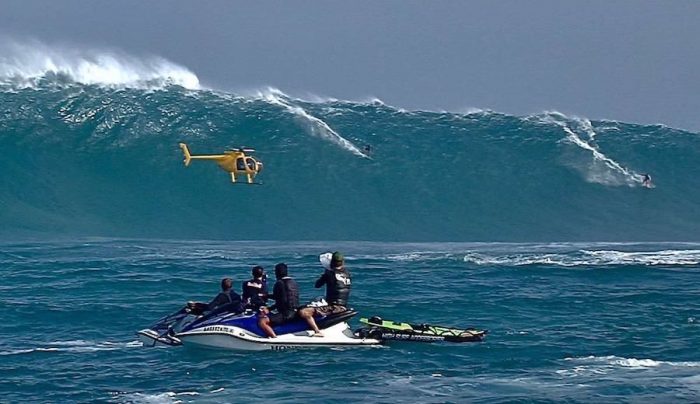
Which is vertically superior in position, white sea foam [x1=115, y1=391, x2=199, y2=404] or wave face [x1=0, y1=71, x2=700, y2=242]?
wave face [x1=0, y1=71, x2=700, y2=242]

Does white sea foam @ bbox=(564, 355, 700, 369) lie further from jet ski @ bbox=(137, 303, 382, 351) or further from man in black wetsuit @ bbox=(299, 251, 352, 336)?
man in black wetsuit @ bbox=(299, 251, 352, 336)

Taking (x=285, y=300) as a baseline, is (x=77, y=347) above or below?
below

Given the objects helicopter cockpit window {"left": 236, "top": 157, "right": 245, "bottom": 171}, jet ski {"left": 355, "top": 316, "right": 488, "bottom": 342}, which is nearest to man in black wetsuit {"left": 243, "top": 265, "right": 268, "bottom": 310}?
jet ski {"left": 355, "top": 316, "right": 488, "bottom": 342}

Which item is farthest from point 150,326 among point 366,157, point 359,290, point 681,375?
point 366,157

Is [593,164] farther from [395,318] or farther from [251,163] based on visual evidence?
[395,318]

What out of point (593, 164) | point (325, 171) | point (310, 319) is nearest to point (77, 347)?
point (310, 319)
